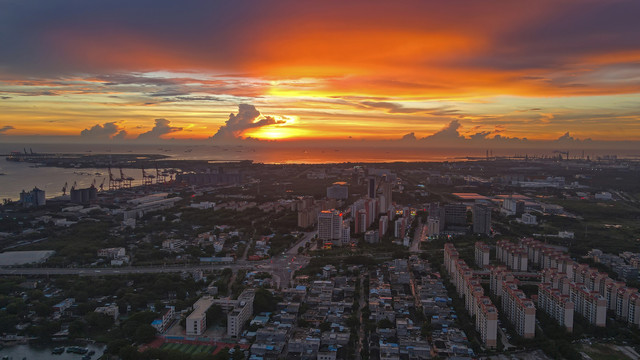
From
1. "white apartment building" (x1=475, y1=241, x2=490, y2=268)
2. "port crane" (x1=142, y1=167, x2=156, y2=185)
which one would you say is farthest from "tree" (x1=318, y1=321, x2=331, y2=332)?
"port crane" (x1=142, y1=167, x2=156, y2=185)

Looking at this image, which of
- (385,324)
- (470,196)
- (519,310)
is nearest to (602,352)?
(519,310)

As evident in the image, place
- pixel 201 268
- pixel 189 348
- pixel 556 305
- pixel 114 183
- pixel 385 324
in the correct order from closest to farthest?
1. pixel 189 348
2. pixel 385 324
3. pixel 556 305
4. pixel 201 268
5. pixel 114 183

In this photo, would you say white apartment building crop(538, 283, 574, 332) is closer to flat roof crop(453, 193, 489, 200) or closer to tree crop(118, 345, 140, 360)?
tree crop(118, 345, 140, 360)

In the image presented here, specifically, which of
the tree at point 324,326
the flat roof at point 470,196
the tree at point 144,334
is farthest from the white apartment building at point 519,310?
the flat roof at point 470,196

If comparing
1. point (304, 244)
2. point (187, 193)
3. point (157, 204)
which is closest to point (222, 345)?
point (304, 244)

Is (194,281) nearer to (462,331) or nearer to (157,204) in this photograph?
(462,331)

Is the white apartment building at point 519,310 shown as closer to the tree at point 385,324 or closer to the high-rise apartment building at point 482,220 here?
the tree at point 385,324

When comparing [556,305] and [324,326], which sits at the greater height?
[556,305]

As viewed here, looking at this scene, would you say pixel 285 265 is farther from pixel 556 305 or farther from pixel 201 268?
pixel 556 305
